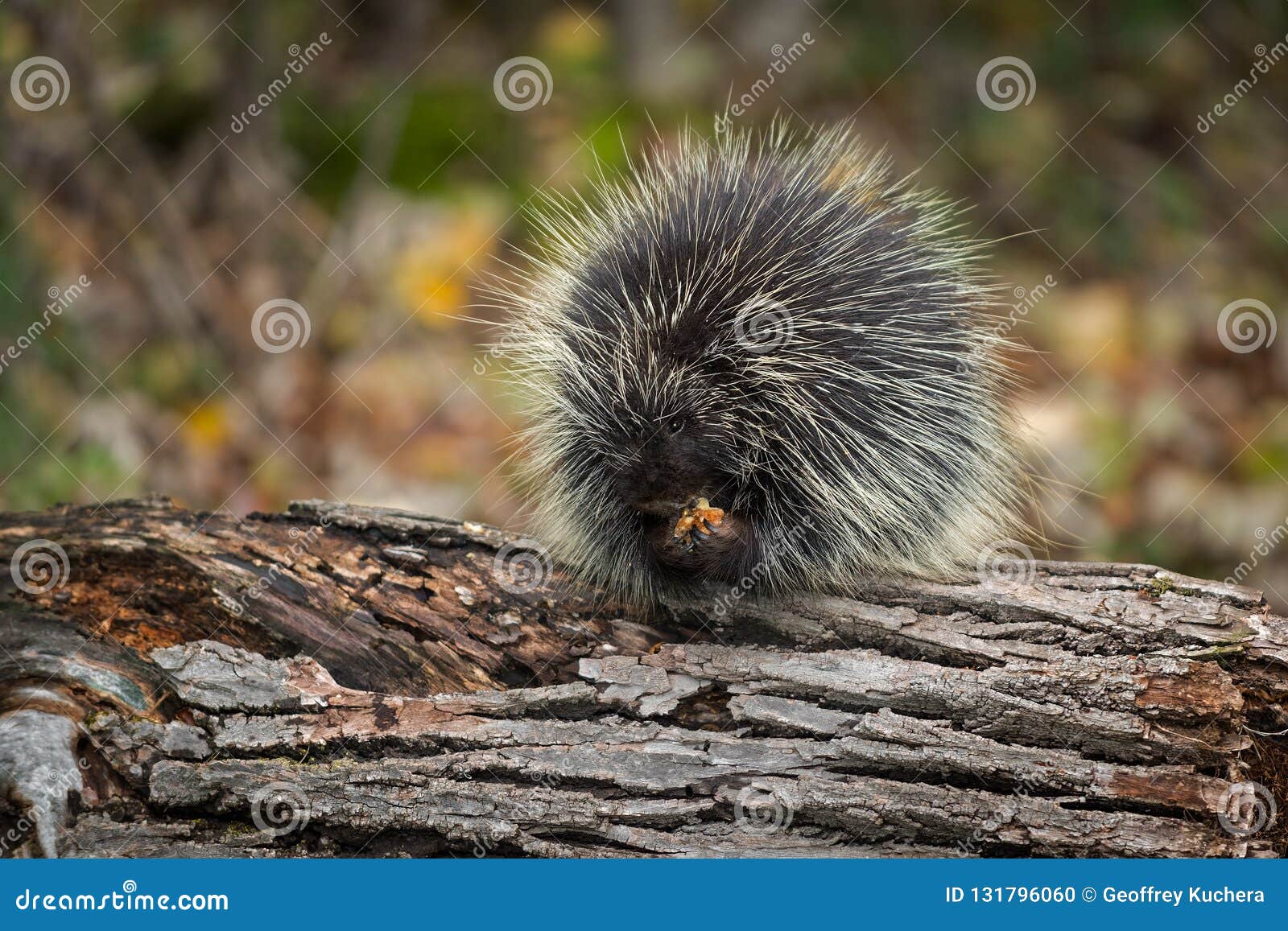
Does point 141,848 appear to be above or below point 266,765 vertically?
below

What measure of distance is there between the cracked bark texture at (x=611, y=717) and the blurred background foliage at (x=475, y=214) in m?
2.51

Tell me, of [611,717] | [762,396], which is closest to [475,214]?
[762,396]

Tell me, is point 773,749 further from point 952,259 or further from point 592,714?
point 952,259

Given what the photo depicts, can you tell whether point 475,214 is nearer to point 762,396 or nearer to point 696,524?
point 762,396

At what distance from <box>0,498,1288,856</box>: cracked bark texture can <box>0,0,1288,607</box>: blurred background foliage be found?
251 centimetres

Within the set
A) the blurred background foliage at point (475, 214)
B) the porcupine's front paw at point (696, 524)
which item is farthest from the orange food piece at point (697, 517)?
the blurred background foliage at point (475, 214)

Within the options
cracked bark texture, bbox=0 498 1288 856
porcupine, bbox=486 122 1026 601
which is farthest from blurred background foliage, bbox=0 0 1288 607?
cracked bark texture, bbox=0 498 1288 856

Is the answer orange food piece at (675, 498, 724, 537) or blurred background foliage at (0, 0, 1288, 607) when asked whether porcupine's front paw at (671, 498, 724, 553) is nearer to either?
orange food piece at (675, 498, 724, 537)

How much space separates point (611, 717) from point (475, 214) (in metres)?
5.03

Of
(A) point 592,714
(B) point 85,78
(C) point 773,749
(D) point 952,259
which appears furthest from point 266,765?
(B) point 85,78

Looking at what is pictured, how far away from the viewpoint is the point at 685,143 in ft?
12.4

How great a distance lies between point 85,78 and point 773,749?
19.9 ft

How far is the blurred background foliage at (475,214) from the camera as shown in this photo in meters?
6.05

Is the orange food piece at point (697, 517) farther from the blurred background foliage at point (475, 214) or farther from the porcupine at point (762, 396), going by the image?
the blurred background foliage at point (475, 214)
